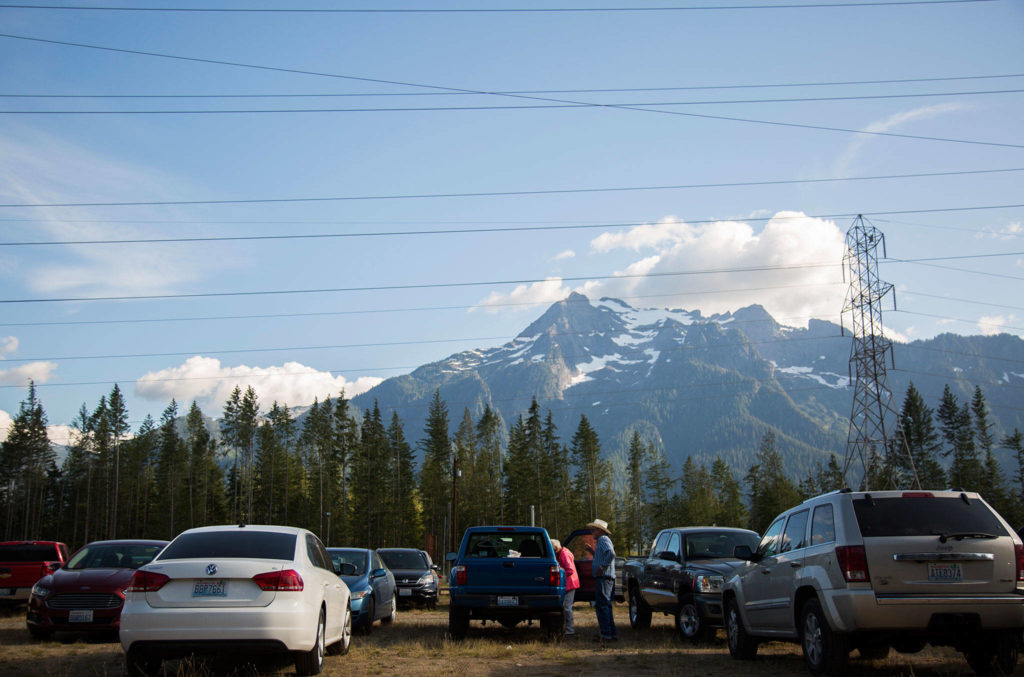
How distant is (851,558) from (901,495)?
994mm

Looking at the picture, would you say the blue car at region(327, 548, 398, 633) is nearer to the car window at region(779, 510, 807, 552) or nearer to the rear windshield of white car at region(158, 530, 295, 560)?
the rear windshield of white car at region(158, 530, 295, 560)

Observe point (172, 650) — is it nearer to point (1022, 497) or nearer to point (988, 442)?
point (1022, 497)

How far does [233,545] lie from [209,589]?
84 centimetres

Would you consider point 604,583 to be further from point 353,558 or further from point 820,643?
point 353,558

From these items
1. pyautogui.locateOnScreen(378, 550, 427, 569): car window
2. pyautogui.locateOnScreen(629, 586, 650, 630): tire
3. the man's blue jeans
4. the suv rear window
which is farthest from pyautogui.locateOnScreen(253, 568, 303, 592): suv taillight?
pyautogui.locateOnScreen(378, 550, 427, 569): car window

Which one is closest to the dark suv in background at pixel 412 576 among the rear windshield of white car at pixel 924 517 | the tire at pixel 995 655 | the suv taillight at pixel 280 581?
the suv taillight at pixel 280 581

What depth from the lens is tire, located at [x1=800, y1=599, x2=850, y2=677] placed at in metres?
9.01

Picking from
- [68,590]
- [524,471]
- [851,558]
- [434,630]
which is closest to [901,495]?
[851,558]

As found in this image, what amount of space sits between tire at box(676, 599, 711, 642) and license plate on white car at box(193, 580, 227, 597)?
8.31 meters

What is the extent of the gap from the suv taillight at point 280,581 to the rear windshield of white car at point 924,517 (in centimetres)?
628

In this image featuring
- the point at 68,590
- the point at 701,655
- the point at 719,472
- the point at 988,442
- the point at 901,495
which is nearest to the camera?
the point at 901,495

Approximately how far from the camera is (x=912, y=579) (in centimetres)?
877

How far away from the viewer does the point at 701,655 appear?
1275cm

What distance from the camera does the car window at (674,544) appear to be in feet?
53.0
